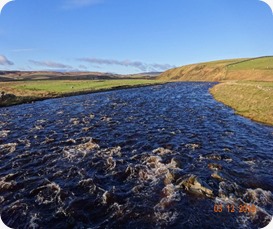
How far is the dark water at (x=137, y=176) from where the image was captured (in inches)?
459

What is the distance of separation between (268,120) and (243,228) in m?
21.9

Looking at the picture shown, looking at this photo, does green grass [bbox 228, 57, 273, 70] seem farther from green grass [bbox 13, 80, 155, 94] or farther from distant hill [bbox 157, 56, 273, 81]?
green grass [bbox 13, 80, 155, 94]

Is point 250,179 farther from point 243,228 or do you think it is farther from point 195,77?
point 195,77

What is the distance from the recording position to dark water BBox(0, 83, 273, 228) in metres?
11.6

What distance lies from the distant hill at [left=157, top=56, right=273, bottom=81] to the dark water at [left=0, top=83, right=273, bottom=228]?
7546 centimetres

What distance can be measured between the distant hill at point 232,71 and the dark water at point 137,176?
75.5 metres

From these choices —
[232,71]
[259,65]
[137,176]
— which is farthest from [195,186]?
[232,71]

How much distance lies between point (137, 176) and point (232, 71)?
125547 mm

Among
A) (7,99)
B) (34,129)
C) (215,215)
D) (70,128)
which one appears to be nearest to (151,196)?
(215,215)

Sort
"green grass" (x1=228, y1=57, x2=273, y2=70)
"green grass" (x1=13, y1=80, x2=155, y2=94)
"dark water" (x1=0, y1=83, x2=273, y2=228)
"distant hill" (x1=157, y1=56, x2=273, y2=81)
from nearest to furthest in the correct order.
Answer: "dark water" (x1=0, y1=83, x2=273, y2=228) → "green grass" (x1=13, y1=80, x2=155, y2=94) → "distant hill" (x1=157, y1=56, x2=273, y2=81) → "green grass" (x1=228, y1=57, x2=273, y2=70)

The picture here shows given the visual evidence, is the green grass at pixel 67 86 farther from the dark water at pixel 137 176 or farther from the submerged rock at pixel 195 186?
the submerged rock at pixel 195 186

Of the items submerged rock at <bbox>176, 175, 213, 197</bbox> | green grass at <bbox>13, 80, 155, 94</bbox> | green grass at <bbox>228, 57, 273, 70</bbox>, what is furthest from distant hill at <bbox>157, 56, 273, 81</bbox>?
submerged rock at <bbox>176, 175, 213, 197</bbox>

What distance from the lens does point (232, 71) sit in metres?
127

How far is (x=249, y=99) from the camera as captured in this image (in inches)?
1599
